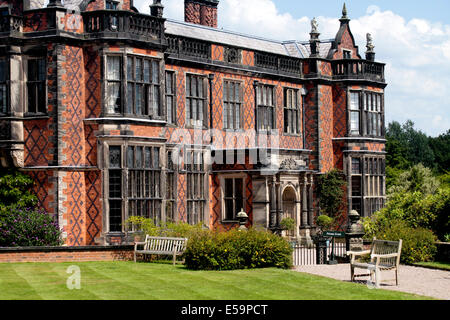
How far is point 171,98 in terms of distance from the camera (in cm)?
3086

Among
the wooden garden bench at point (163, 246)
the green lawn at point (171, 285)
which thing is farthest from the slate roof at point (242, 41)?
the green lawn at point (171, 285)

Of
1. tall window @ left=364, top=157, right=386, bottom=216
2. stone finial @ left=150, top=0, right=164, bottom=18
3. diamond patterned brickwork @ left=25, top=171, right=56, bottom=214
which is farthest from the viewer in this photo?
tall window @ left=364, top=157, right=386, bottom=216

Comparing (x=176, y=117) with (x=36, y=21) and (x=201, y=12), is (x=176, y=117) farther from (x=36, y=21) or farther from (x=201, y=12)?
(x=201, y=12)

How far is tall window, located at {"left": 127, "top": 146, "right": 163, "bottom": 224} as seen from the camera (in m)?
27.1

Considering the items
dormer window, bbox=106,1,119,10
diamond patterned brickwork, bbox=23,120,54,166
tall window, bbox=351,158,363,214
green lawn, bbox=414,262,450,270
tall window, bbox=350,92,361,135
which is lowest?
green lawn, bbox=414,262,450,270

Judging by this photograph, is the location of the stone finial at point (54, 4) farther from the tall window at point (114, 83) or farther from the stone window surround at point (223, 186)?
the stone window surround at point (223, 186)

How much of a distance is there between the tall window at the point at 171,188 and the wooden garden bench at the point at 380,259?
1180cm

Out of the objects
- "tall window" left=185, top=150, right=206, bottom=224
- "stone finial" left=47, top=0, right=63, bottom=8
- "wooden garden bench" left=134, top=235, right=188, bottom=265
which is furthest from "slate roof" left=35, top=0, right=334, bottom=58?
"wooden garden bench" left=134, top=235, right=188, bottom=265

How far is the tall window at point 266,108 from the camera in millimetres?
35219

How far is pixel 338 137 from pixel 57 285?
23464 mm

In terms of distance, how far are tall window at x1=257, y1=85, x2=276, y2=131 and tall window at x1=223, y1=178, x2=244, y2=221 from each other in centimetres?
354

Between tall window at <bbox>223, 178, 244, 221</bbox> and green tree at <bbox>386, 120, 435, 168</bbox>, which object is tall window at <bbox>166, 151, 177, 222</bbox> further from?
green tree at <bbox>386, 120, 435, 168</bbox>
